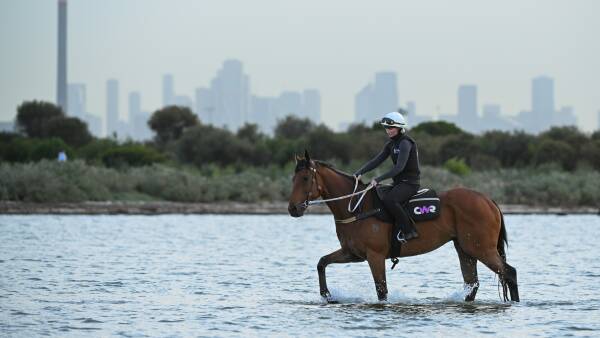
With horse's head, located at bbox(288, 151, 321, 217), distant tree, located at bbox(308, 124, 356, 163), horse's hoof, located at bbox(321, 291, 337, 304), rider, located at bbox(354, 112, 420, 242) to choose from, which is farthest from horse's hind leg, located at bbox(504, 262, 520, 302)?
distant tree, located at bbox(308, 124, 356, 163)

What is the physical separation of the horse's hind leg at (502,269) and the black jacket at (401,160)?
1.54 metres

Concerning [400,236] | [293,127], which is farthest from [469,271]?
[293,127]

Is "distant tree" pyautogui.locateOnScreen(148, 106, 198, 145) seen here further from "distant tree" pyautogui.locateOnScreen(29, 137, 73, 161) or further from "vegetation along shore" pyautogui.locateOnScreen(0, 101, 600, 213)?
"distant tree" pyautogui.locateOnScreen(29, 137, 73, 161)

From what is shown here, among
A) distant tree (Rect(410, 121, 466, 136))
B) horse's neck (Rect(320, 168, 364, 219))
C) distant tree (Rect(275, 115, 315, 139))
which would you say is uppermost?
distant tree (Rect(275, 115, 315, 139))

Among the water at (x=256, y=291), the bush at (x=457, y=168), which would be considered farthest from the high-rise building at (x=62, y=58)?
the water at (x=256, y=291)

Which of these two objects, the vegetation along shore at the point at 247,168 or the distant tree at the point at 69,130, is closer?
the vegetation along shore at the point at 247,168

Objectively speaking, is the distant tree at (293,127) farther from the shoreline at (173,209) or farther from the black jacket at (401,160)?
the black jacket at (401,160)

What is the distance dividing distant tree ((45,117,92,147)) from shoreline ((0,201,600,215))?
138 feet

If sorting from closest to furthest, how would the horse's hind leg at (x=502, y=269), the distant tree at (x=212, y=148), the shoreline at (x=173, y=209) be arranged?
1. the horse's hind leg at (x=502, y=269)
2. the shoreline at (x=173, y=209)
3. the distant tree at (x=212, y=148)

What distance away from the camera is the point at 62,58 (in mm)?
174625

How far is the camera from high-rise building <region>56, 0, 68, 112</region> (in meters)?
166

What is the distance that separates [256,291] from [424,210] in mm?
3913

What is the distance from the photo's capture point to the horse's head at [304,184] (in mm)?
16703

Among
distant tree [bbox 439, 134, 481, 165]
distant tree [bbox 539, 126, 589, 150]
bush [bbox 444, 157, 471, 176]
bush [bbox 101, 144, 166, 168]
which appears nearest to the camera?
bush [bbox 444, 157, 471, 176]
